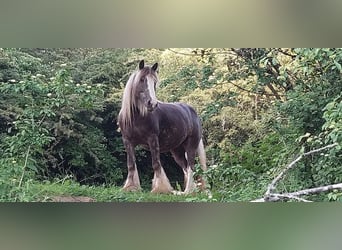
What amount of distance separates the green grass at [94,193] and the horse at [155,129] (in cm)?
3

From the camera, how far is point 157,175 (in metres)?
2.59

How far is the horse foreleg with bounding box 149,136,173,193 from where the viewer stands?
8.48 ft

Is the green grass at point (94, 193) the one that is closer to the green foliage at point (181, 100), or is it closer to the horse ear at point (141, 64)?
the green foliage at point (181, 100)

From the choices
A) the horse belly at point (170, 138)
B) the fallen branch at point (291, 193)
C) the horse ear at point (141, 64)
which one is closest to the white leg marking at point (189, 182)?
the horse belly at point (170, 138)

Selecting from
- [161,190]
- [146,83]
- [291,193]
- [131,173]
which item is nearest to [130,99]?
[146,83]

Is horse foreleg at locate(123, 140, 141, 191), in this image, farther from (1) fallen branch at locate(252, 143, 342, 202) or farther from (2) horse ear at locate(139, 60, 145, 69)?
(1) fallen branch at locate(252, 143, 342, 202)

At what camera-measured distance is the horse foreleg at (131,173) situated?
2559 millimetres

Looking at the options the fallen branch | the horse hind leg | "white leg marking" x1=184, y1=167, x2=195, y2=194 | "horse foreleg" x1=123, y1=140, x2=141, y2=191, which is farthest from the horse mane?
the fallen branch

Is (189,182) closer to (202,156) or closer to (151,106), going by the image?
(202,156)
